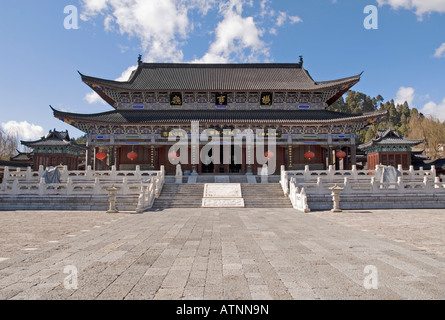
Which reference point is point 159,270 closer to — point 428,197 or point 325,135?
point 428,197

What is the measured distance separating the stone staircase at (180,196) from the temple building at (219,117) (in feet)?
16.9

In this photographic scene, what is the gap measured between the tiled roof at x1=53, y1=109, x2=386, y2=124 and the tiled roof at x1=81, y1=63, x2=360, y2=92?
1.99 metres

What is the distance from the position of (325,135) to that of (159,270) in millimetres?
22407

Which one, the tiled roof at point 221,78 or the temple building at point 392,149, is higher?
the tiled roof at point 221,78

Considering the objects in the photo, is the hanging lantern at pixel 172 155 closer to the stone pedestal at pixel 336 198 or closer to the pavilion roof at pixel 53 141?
the stone pedestal at pixel 336 198

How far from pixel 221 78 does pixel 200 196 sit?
48.2 ft

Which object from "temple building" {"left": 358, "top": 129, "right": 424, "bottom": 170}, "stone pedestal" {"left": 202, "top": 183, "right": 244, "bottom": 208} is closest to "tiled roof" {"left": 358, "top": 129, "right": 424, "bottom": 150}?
"temple building" {"left": 358, "top": 129, "right": 424, "bottom": 170}

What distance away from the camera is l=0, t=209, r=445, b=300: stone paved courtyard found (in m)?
3.32

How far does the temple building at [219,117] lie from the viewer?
23281mm

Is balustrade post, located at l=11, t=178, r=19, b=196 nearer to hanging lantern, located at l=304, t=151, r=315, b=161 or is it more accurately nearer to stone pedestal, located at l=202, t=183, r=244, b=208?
stone pedestal, located at l=202, t=183, r=244, b=208

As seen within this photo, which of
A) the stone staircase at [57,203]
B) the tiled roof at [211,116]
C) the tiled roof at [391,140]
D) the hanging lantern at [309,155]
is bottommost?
the stone staircase at [57,203]
